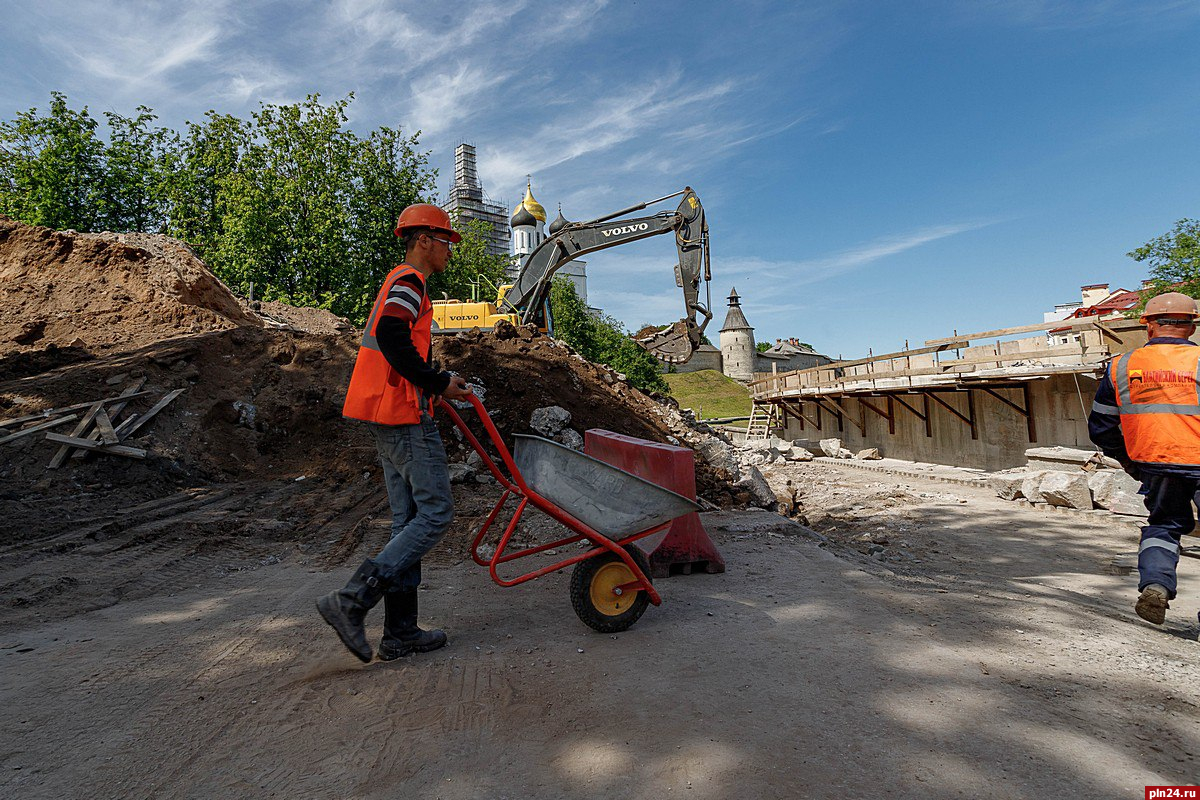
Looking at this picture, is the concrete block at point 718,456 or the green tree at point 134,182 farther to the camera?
the green tree at point 134,182

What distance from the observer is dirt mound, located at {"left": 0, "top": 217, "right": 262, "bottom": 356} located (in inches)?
384

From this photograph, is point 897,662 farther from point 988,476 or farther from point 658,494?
point 988,476

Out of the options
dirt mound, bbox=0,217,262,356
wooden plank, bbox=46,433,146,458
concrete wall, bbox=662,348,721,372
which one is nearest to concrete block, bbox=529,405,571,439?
wooden plank, bbox=46,433,146,458

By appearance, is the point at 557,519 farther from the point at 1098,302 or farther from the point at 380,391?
the point at 1098,302

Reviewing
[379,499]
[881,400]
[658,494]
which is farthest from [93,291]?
[881,400]

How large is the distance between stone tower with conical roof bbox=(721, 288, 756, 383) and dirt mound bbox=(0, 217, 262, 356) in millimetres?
62880

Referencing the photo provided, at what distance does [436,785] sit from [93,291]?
1269cm

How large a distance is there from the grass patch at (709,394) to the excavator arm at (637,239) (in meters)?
33.0

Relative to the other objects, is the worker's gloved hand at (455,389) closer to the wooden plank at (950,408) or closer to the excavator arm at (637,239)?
the excavator arm at (637,239)

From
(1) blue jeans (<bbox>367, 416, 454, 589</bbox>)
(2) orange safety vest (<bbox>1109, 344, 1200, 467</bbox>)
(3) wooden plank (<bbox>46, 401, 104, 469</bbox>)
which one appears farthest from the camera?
(3) wooden plank (<bbox>46, 401, 104, 469</bbox>)

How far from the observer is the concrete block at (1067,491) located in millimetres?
9055

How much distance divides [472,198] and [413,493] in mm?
97817

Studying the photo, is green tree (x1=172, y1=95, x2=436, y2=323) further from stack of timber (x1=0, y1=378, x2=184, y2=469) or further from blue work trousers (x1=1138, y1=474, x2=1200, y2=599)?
blue work trousers (x1=1138, y1=474, x2=1200, y2=599)

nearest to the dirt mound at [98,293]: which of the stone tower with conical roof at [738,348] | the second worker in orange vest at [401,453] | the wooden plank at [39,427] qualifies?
the wooden plank at [39,427]
